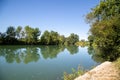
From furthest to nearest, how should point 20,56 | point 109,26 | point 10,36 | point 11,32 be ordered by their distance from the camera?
point 11,32 < point 10,36 < point 20,56 < point 109,26

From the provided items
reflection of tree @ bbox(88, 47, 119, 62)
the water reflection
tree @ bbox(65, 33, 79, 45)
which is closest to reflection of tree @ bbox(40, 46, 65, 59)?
the water reflection

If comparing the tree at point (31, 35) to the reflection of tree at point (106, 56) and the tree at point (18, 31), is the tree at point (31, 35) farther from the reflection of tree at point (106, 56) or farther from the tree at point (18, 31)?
the reflection of tree at point (106, 56)

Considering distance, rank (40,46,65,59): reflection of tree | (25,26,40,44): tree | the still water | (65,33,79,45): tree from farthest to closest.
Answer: (65,33,79,45): tree
(25,26,40,44): tree
(40,46,65,59): reflection of tree
the still water

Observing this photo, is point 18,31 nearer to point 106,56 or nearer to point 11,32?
point 11,32

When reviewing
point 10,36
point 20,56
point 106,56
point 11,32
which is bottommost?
point 20,56

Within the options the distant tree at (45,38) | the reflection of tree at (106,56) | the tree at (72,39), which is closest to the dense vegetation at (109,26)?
the reflection of tree at (106,56)

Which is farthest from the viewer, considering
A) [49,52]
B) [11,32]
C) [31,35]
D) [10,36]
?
[31,35]

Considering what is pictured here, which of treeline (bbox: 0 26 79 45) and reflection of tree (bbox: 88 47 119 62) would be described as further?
treeline (bbox: 0 26 79 45)

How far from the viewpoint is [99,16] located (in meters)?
25.2

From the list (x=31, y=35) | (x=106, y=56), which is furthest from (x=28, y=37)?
(x=106, y=56)

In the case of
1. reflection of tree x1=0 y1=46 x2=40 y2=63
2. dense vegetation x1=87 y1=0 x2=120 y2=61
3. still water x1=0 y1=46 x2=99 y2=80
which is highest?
dense vegetation x1=87 y1=0 x2=120 y2=61

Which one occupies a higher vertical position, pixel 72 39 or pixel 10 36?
pixel 10 36

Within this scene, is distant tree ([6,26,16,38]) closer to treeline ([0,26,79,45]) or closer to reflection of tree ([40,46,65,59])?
treeline ([0,26,79,45])

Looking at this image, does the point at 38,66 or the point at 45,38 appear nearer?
the point at 38,66
